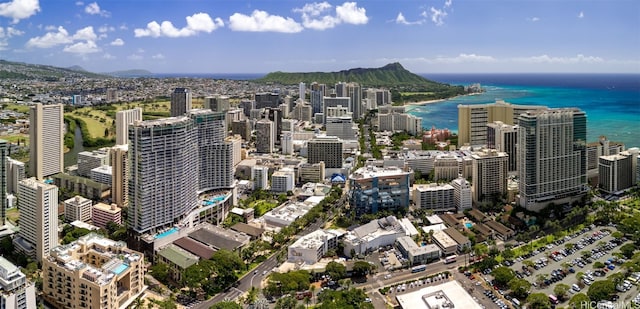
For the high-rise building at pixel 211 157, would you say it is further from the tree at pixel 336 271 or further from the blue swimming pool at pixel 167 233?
the tree at pixel 336 271

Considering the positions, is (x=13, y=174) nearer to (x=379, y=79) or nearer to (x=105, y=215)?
(x=105, y=215)

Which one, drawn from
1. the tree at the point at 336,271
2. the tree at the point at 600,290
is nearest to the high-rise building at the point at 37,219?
the tree at the point at 336,271

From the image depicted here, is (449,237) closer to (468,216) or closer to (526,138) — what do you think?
(468,216)

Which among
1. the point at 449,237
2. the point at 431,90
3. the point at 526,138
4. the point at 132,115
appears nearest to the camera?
the point at 449,237

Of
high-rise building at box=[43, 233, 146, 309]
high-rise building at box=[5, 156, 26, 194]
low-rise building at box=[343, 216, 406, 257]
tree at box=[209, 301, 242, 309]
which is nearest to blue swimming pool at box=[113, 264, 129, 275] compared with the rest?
high-rise building at box=[43, 233, 146, 309]

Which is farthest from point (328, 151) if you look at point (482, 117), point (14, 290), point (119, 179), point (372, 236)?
point (14, 290)

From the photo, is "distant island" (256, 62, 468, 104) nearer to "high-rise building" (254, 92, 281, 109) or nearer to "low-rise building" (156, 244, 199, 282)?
"high-rise building" (254, 92, 281, 109)

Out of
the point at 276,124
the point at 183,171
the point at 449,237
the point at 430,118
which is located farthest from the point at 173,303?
A: the point at 430,118
